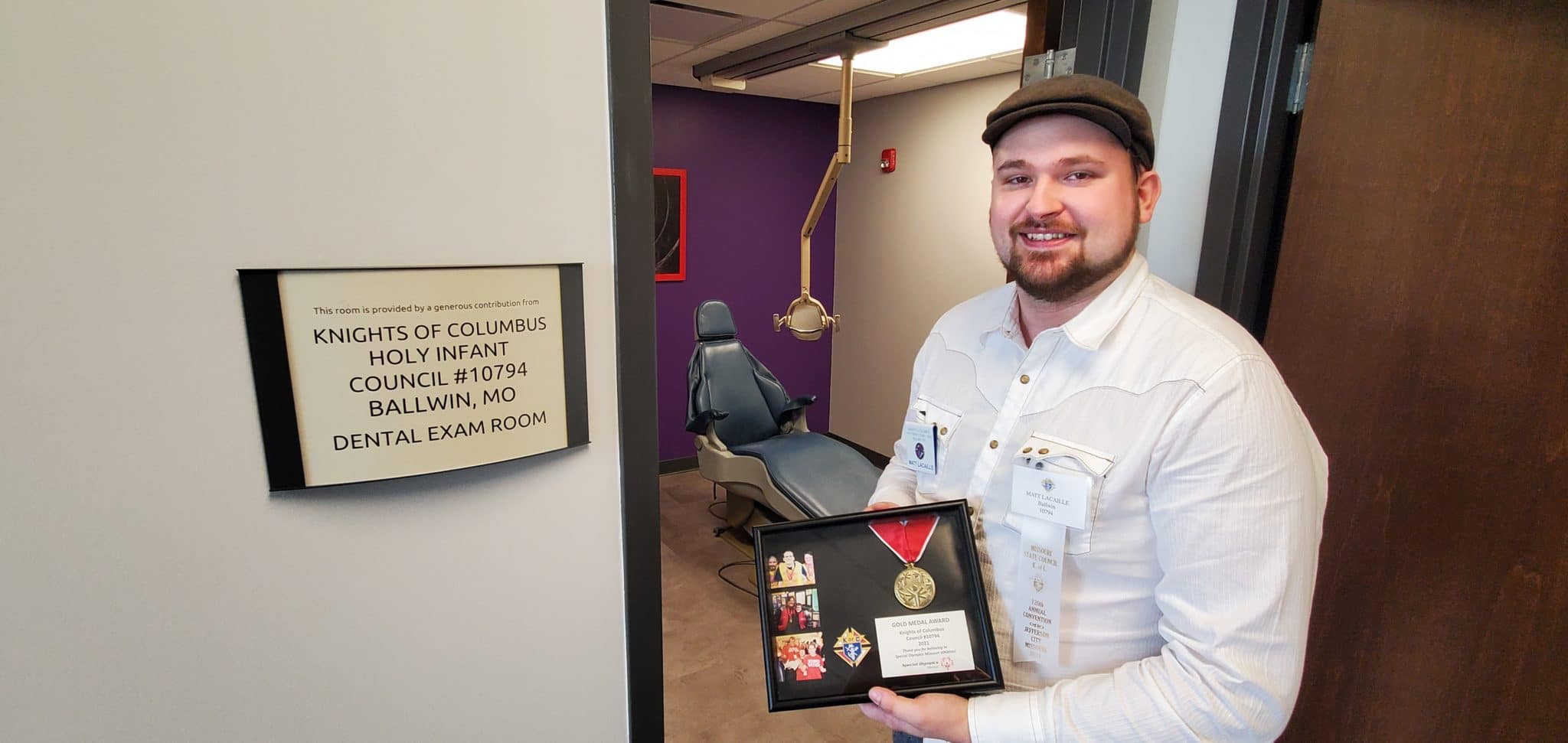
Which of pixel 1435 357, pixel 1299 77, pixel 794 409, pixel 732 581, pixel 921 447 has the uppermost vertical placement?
pixel 1299 77

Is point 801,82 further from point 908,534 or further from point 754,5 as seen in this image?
point 908,534

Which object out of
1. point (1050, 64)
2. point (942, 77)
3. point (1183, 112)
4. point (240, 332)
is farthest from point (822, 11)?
point (240, 332)

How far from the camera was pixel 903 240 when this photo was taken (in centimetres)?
431

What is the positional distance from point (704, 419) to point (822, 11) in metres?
1.89

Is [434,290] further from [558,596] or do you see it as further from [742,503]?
[742,503]

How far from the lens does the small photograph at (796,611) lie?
1.01m

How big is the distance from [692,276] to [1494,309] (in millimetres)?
3807

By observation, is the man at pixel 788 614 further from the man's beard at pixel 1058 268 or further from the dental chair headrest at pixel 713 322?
the dental chair headrest at pixel 713 322

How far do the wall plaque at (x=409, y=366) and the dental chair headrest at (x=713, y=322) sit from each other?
2.83 m

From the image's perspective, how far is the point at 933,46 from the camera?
2994 millimetres

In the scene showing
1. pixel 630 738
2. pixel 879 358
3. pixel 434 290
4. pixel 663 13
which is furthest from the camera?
pixel 879 358

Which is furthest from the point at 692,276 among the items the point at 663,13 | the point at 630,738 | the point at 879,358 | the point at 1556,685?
the point at 1556,685

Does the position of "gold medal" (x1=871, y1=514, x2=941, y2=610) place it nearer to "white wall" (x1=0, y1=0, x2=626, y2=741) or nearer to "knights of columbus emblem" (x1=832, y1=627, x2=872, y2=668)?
"knights of columbus emblem" (x1=832, y1=627, x2=872, y2=668)

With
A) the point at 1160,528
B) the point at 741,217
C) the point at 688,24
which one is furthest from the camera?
the point at 741,217
